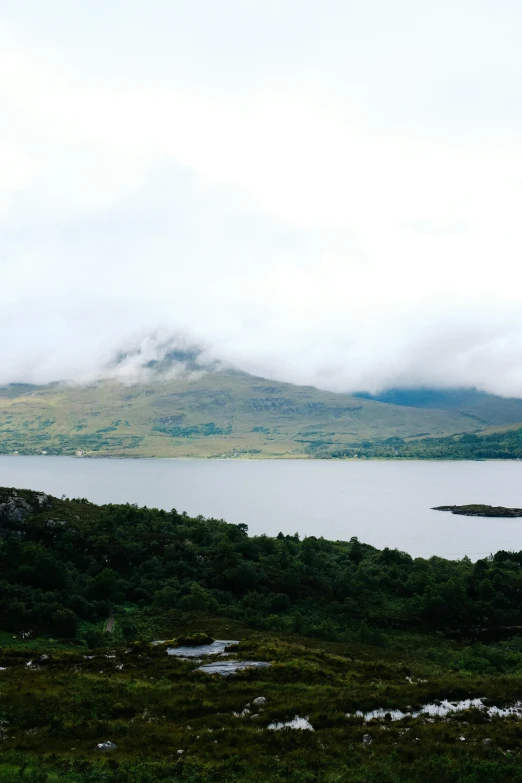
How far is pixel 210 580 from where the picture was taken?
261ft

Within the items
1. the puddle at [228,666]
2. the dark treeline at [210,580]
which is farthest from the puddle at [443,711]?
the dark treeline at [210,580]

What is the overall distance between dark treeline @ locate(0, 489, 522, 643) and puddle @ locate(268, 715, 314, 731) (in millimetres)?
31457

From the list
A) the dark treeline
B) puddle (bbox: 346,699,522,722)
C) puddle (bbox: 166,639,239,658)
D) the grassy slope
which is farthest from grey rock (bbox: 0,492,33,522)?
puddle (bbox: 346,699,522,722)

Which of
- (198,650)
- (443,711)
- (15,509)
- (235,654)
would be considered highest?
(15,509)

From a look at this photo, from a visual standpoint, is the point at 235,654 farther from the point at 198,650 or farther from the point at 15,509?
the point at 15,509

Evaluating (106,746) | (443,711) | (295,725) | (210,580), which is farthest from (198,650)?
(210,580)

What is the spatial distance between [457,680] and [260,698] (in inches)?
504

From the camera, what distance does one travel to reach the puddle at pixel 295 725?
24.6 metres

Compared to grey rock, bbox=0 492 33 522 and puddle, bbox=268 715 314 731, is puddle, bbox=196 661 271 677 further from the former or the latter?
grey rock, bbox=0 492 33 522

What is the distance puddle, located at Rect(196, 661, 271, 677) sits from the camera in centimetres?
3439

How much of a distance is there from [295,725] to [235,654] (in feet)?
49.1

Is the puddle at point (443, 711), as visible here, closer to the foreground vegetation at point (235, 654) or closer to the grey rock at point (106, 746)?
the foreground vegetation at point (235, 654)

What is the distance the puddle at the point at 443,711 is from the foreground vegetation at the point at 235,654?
1.60 ft

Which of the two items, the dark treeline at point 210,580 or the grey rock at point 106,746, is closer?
the grey rock at point 106,746
